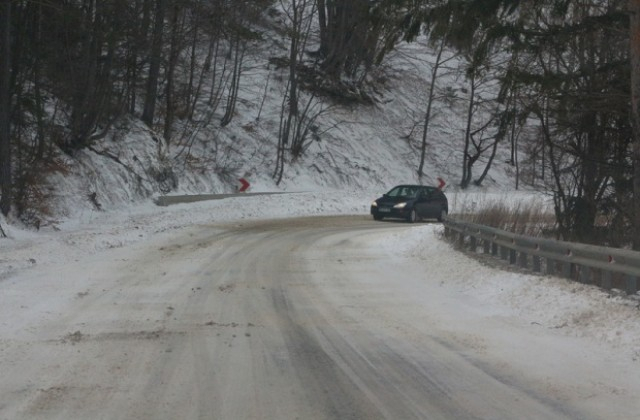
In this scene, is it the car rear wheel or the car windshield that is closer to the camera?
the car rear wheel

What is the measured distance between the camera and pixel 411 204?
29.9 meters

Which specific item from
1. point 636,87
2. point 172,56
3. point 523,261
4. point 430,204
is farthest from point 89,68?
point 636,87

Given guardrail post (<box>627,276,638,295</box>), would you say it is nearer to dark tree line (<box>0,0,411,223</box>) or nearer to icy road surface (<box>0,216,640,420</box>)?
icy road surface (<box>0,216,640,420</box>)

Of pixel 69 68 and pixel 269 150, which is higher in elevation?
pixel 69 68

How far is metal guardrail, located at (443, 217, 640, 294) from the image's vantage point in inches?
381

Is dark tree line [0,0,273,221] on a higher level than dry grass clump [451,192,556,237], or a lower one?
higher

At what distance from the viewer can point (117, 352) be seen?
7.88 meters

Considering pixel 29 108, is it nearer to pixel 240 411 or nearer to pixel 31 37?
pixel 31 37

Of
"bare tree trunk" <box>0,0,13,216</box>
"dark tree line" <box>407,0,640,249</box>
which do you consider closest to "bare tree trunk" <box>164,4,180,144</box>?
"bare tree trunk" <box>0,0,13,216</box>

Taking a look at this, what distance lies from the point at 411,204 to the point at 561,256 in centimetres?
1837

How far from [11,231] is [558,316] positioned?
47.1ft

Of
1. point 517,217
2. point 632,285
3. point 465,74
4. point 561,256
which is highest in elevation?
point 465,74

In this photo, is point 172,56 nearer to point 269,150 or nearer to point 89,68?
point 89,68

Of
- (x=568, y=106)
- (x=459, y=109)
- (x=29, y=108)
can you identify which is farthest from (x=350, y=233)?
(x=459, y=109)
